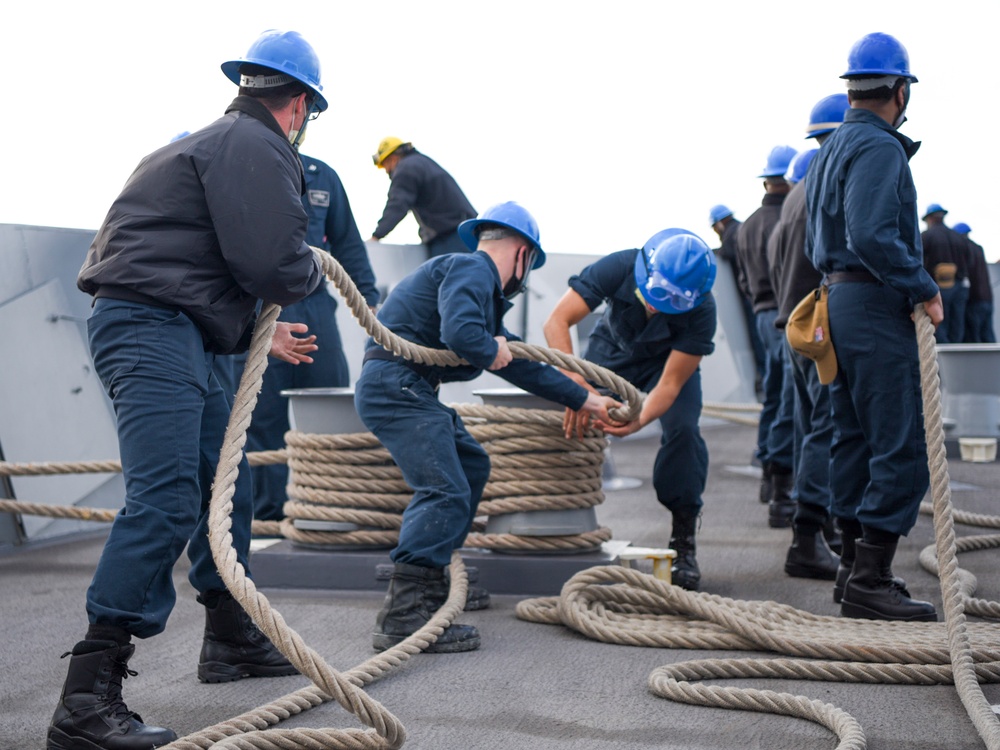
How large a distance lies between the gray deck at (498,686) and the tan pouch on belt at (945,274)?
6460 millimetres

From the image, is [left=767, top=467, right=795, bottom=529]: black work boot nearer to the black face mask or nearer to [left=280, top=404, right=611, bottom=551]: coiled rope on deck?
[left=280, top=404, right=611, bottom=551]: coiled rope on deck

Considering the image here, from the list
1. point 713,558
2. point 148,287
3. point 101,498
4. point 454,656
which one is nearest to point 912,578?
point 713,558

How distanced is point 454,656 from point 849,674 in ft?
3.29

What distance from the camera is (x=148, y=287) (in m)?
2.25

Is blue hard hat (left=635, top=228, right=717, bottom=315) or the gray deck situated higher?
blue hard hat (left=635, top=228, right=717, bottom=315)

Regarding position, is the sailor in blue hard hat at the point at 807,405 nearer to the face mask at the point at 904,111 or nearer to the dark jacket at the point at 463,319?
the face mask at the point at 904,111

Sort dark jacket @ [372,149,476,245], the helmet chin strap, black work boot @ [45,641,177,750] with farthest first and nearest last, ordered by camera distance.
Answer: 1. dark jacket @ [372,149,476,245]
2. the helmet chin strap
3. black work boot @ [45,641,177,750]

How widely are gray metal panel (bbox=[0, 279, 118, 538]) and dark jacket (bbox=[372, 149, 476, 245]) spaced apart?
5.84 ft

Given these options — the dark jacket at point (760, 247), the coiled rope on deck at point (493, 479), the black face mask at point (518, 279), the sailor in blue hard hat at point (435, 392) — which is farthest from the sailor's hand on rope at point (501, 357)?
the dark jacket at point (760, 247)

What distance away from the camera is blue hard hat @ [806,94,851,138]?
164 inches

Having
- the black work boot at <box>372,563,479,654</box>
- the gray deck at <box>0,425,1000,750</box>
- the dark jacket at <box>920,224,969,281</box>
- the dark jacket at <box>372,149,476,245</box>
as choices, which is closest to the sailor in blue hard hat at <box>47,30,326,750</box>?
the gray deck at <box>0,425,1000,750</box>

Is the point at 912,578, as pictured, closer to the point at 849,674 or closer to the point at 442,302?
the point at 849,674

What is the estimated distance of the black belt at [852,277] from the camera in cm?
324

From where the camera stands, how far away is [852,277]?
3281mm
